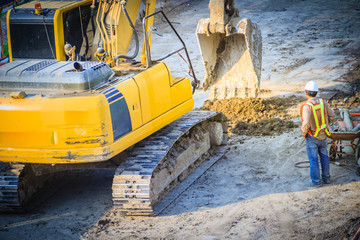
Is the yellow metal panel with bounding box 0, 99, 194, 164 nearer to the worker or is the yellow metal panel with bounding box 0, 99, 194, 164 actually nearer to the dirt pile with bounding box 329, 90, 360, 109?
the worker

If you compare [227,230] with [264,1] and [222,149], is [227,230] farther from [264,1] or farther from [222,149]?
[264,1]

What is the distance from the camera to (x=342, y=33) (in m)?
14.1

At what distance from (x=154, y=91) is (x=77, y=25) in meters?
1.95

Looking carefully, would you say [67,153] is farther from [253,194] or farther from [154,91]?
[253,194]

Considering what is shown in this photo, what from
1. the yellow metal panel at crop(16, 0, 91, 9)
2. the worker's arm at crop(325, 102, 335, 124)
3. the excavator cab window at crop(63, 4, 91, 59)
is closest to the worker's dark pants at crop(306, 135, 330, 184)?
the worker's arm at crop(325, 102, 335, 124)

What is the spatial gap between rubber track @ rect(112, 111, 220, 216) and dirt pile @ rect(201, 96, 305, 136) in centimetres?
256

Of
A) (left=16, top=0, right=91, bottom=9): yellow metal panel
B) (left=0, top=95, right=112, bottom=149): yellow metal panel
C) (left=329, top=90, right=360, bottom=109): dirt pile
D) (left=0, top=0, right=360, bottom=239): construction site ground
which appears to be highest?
(left=16, top=0, right=91, bottom=9): yellow metal panel

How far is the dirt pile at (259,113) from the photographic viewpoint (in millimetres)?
9086

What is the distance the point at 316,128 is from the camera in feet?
22.1

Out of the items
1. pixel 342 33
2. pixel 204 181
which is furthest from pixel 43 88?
pixel 342 33

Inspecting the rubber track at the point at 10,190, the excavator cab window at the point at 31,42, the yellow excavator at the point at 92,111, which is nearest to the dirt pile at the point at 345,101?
the yellow excavator at the point at 92,111

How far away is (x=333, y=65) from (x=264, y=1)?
22.0 ft

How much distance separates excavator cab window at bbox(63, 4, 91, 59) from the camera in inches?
302

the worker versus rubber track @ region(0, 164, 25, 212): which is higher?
the worker
